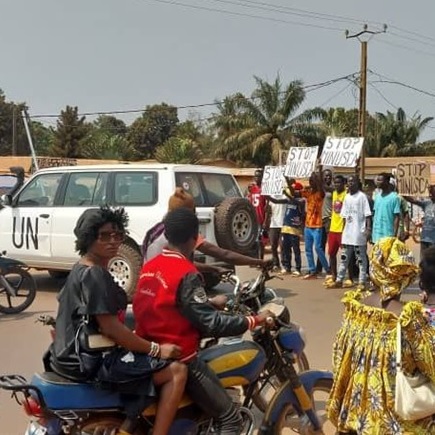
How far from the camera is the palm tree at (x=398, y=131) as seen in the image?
37812 mm

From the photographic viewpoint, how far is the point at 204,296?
10.4 ft

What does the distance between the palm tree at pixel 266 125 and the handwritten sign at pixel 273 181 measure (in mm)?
22152

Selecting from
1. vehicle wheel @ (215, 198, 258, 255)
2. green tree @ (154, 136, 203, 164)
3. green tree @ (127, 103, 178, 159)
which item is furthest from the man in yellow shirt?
green tree @ (127, 103, 178, 159)

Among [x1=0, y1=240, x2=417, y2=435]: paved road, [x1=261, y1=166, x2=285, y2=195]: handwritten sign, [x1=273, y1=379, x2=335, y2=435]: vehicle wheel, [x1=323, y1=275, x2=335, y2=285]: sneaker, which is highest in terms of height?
[x1=261, y1=166, x2=285, y2=195]: handwritten sign

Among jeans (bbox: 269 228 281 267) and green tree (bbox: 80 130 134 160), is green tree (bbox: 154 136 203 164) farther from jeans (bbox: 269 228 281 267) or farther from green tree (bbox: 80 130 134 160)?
jeans (bbox: 269 228 281 267)

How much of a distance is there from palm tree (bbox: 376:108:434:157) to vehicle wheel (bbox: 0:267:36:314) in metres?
31.4

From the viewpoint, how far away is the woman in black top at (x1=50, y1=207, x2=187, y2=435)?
293 centimetres

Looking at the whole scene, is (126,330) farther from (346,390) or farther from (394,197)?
(394,197)

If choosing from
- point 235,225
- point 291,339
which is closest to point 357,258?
point 235,225

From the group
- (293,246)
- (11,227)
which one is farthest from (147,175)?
(293,246)

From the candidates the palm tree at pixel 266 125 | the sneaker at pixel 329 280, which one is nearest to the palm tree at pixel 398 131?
the palm tree at pixel 266 125

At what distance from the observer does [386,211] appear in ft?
31.5

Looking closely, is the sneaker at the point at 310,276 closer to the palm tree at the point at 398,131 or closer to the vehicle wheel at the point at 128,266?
the vehicle wheel at the point at 128,266

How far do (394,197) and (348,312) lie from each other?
685 centimetres
